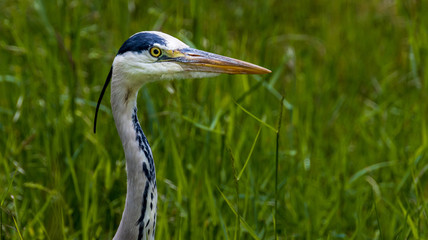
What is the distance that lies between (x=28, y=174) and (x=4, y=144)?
0.86 feet

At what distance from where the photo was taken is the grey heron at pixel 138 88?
2146 mm

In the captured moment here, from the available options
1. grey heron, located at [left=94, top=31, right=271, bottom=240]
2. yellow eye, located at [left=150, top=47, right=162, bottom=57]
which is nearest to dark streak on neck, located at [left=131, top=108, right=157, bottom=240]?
grey heron, located at [left=94, top=31, right=271, bottom=240]

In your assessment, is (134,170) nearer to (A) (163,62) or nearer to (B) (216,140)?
(A) (163,62)

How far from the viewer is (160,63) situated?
226 cm

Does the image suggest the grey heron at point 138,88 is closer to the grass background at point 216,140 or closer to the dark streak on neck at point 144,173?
the dark streak on neck at point 144,173

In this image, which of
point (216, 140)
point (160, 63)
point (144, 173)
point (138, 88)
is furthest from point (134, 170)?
point (216, 140)

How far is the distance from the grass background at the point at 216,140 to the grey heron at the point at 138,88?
25cm

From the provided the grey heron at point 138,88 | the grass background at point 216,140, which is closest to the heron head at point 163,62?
the grey heron at point 138,88

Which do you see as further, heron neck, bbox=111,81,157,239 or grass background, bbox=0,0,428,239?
grass background, bbox=0,0,428,239

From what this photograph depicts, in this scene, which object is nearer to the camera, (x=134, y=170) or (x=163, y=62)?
(x=134, y=170)

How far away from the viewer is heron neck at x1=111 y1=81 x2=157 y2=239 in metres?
2.14

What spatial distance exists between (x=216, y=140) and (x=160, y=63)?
1048mm

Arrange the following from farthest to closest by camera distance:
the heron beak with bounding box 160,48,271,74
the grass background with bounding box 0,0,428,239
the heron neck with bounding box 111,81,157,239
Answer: the grass background with bounding box 0,0,428,239 < the heron beak with bounding box 160,48,271,74 < the heron neck with bounding box 111,81,157,239

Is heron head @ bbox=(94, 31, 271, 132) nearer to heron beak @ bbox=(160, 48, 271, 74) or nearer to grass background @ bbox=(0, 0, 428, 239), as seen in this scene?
heron beak @ bbox=(160, 48, 271, 74)
